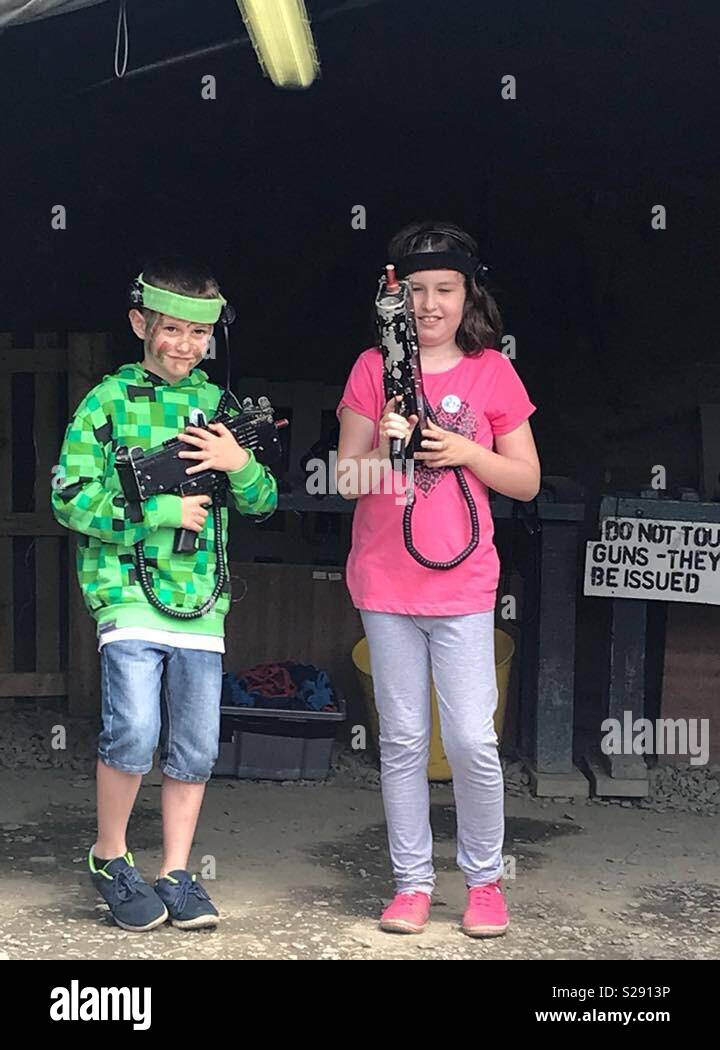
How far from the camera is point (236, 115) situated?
24.5 ft

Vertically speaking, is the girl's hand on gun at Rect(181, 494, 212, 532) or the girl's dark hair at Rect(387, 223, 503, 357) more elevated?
the girl's dark hair at Rect(387, 223, 503, 357)

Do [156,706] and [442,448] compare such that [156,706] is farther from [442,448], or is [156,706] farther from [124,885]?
[442,448]

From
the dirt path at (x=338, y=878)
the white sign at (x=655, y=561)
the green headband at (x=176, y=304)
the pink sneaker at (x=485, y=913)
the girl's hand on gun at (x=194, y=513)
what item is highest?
the green headband at (x=176, y=304)

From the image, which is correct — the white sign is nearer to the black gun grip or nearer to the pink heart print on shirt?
the pink heart print on shirt

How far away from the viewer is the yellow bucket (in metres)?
5.77

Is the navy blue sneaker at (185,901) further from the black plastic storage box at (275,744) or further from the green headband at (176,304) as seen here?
the black plastic storage box at (275,744)

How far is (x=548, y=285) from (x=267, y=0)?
12.7 ft

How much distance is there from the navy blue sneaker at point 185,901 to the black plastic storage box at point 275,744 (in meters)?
1.78

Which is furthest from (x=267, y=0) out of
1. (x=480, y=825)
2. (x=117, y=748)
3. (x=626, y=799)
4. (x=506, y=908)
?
(x=626, y=799)

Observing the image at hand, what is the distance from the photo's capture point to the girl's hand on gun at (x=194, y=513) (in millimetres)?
3740

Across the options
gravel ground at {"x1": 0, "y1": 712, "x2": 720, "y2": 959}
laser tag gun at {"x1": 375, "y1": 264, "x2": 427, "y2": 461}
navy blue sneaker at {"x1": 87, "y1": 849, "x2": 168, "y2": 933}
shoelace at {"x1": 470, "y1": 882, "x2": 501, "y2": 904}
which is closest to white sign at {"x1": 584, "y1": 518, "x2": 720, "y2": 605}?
gravel ground at {"x1": 0, "y1": 712, "x2": 720, "y2": 959}

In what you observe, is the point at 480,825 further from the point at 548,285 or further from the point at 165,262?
the point at 548,285

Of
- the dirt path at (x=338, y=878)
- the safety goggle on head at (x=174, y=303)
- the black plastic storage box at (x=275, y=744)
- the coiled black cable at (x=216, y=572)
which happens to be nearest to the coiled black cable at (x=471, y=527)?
the coiled black cable at (x=216, y=572)

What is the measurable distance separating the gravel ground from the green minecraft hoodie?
0.84 meters
